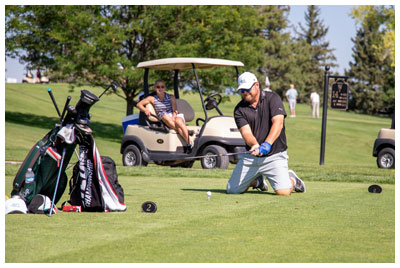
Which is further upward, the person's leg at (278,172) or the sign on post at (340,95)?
the sign on post at (340,95)

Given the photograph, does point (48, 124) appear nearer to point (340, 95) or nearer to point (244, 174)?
point (340, 95)

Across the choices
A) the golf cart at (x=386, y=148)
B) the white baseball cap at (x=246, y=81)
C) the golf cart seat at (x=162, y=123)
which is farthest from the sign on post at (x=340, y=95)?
the white baseball cap at (x=246, y=81)

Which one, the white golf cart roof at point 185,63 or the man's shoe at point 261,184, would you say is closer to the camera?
the man's shoe at point 261,184

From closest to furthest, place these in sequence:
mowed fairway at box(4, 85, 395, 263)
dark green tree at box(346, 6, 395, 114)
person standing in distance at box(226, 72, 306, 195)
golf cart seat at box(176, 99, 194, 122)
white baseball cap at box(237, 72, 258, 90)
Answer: mowed fairway at box(4, 85, 395, 263) → white baseball cap at box(237, 72, 258, 90) → person standing in distance at box(226, 72, 306, 195) → golf cart seat at box(176, 99, 194, 122) → dark green tree at box(346, 6, 395, 114)

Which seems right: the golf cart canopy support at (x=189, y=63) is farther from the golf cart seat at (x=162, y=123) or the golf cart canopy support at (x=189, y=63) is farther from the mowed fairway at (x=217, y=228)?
the mowed fairway at (x=217, y=228)

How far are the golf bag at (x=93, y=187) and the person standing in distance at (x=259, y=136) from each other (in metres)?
2.19

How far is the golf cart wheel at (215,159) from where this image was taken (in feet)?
46.2

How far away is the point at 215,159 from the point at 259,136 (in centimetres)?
575

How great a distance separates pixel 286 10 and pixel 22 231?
3290 inches

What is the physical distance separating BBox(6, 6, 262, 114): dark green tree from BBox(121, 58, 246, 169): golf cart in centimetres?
916

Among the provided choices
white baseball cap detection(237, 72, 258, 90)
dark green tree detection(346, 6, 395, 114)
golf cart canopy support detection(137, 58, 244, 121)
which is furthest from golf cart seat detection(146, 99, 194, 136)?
dark green tree detection(346, 6, 395, 114)

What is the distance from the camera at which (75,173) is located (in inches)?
282

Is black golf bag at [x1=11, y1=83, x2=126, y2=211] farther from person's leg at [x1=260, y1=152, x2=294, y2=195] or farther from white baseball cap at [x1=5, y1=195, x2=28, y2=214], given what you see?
person's leg at [x1=260, y1=152, x2=294, y2=195]

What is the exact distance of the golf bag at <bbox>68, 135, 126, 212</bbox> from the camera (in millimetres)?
6895
